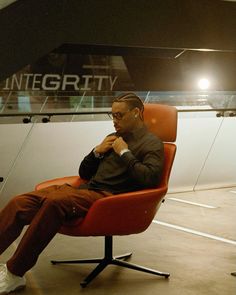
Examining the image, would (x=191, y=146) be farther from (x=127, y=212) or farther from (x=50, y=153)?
(x=127, y=212)

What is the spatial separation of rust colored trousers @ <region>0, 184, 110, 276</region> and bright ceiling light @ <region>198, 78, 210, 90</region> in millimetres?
3984

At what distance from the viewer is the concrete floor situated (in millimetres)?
2801

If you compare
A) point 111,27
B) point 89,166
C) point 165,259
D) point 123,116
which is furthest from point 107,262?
point 111,27

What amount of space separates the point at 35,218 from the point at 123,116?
32.9 inches

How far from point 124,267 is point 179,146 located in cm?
253

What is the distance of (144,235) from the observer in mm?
3883

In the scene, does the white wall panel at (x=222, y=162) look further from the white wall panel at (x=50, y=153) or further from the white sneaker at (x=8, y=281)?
the white sneaker at (x=8, y=281)

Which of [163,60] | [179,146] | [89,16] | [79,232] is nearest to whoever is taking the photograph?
[79,232]

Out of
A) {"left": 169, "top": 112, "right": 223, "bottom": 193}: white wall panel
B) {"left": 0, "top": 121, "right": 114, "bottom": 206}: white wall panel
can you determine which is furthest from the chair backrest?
{"left": 169, "top": 112, "right": 223, "bottom": 193}: white wall panel

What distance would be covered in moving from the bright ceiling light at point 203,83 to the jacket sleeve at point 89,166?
143 inches

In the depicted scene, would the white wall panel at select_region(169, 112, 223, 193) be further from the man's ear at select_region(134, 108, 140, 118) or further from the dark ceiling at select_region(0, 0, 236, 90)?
the man's ear at select_region(134, 108, 140, 118)

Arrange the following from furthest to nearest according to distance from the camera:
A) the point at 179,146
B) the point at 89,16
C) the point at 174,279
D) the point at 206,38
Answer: the point at 179,146
the point at 206,38
the point at 89,16
the point at 174,279

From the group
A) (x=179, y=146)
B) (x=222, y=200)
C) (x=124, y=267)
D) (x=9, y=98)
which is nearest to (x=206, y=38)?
(x=179, y=146)

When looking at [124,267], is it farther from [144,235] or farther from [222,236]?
[222,236]
